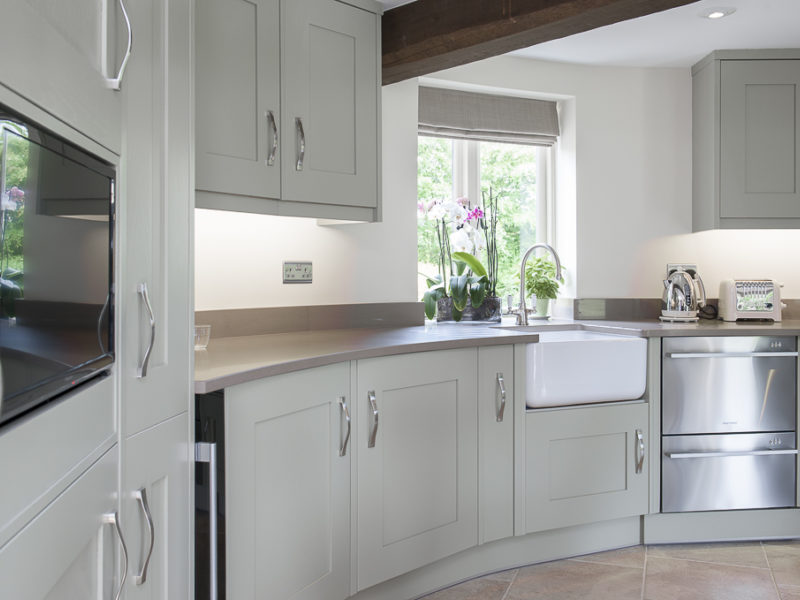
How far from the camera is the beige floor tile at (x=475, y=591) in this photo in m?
2.45

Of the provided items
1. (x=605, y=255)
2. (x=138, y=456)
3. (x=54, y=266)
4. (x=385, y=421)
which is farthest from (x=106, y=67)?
(x=605, y=255)

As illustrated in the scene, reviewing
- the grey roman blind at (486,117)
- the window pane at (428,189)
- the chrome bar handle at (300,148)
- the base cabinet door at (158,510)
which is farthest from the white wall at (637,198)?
the base cabinet door at (158,510)

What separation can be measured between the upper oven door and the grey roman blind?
1257 millimetres

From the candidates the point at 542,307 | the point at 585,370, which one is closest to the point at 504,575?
the point at 585,370

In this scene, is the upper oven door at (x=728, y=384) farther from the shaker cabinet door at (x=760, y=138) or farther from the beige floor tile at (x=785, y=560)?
the shaker cabinet door at (x=760, y=138)

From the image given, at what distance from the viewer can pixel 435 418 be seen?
236 centimetres

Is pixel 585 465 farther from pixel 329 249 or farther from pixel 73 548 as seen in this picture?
pixel 73 548

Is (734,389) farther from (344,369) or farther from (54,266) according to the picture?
(54,266)

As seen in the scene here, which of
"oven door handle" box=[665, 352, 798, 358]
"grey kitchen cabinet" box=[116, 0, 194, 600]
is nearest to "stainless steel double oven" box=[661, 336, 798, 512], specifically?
"oven door handle" box=[665, 352, 798, 358]

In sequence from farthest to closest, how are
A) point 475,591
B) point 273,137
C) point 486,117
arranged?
point 486,117, point 475,591, point 273,137

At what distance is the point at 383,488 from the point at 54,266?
5.04 feet

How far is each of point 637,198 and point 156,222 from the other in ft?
9.17

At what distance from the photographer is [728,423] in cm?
290

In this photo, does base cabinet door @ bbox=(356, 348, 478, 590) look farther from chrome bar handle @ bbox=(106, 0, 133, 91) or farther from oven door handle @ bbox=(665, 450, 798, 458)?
chrome bar handle @ bbox=(106, 0, 133, 91)
